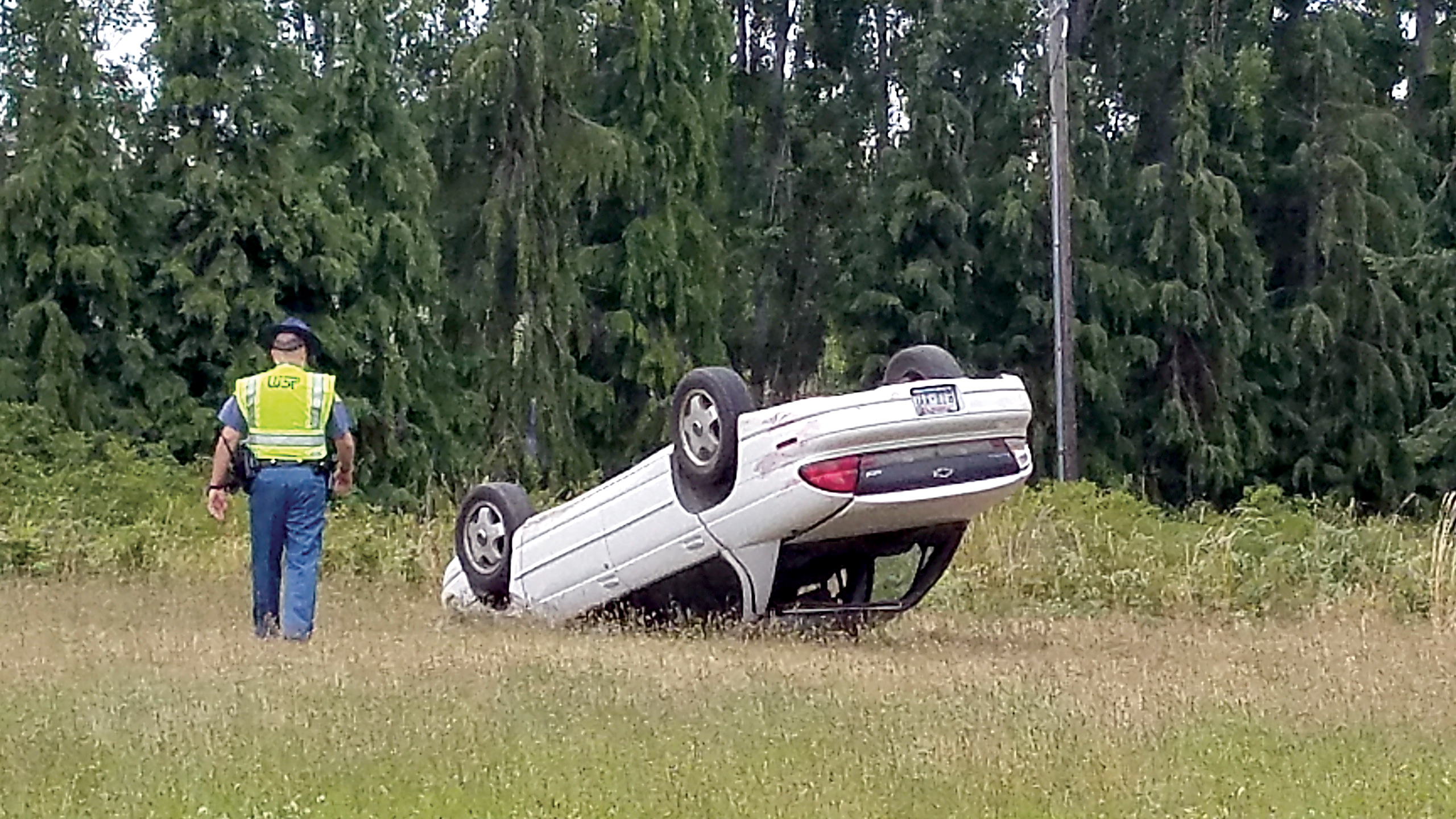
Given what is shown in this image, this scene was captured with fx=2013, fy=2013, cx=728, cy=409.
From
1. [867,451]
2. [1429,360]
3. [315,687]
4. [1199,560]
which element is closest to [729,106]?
[1429,360]

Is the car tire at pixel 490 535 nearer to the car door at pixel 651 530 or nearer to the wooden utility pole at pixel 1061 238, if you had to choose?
the car door at pixel 651 530

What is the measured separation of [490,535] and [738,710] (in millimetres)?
5186

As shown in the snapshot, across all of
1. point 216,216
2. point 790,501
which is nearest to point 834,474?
point 790,501

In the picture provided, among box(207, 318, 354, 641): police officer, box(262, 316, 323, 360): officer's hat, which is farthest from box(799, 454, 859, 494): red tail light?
box(262, 316, 323, 360): officer's hat

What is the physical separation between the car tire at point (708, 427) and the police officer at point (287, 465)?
5.58 ft

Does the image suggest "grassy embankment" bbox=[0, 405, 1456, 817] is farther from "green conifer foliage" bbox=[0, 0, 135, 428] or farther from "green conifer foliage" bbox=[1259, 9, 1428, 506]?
"green conifer foliage" bbox=[1259, 9, 1428, 506]

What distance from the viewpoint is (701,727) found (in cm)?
696

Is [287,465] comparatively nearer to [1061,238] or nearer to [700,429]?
[700,429]

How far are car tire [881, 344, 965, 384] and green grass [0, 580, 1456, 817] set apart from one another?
1.45m

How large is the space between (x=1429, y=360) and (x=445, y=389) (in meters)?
16.7

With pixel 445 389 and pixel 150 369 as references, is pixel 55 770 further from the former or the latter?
pixel 445 389

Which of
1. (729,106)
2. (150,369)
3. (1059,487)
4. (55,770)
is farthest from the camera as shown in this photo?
(729,106)

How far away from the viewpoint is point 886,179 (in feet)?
114

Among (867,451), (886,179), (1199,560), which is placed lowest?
(1199,560)
